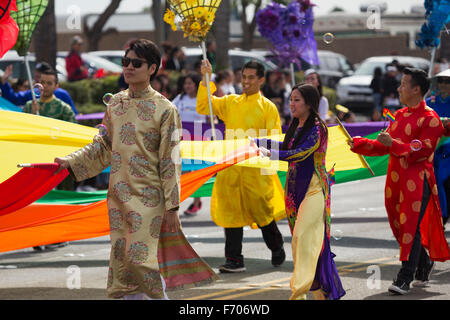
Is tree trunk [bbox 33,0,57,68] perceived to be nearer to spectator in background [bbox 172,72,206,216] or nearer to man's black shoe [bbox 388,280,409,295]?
spectator in background [bbox 172,72,206,216]

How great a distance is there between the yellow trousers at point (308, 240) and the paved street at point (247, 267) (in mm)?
710

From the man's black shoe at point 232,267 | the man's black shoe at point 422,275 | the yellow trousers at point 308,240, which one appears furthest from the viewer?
the man's black shoe at point 232,267

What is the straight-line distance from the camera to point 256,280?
327 inches

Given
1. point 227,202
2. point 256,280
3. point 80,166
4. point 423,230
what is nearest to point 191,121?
point 227,202

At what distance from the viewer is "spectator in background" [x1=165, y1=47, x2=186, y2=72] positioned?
1808cm

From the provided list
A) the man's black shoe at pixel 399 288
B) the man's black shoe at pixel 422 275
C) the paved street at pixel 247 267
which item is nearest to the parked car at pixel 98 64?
the paved street at pixel 247 267

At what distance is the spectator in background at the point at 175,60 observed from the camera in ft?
59.3

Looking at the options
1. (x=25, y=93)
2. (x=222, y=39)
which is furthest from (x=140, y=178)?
(x=222, y=39)

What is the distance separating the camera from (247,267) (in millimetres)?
8961

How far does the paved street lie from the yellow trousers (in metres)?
0.71

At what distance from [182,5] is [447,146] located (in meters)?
2.84

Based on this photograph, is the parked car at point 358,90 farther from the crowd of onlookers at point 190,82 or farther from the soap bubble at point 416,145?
the soap bubble at point 416,145

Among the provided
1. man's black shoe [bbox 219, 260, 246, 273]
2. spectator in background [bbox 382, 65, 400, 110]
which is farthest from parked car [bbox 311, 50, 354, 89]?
man's black shoe [bbox 219, 260, 246, 273]

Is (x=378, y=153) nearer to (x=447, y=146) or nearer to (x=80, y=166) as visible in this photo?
(x=447, y=146)
